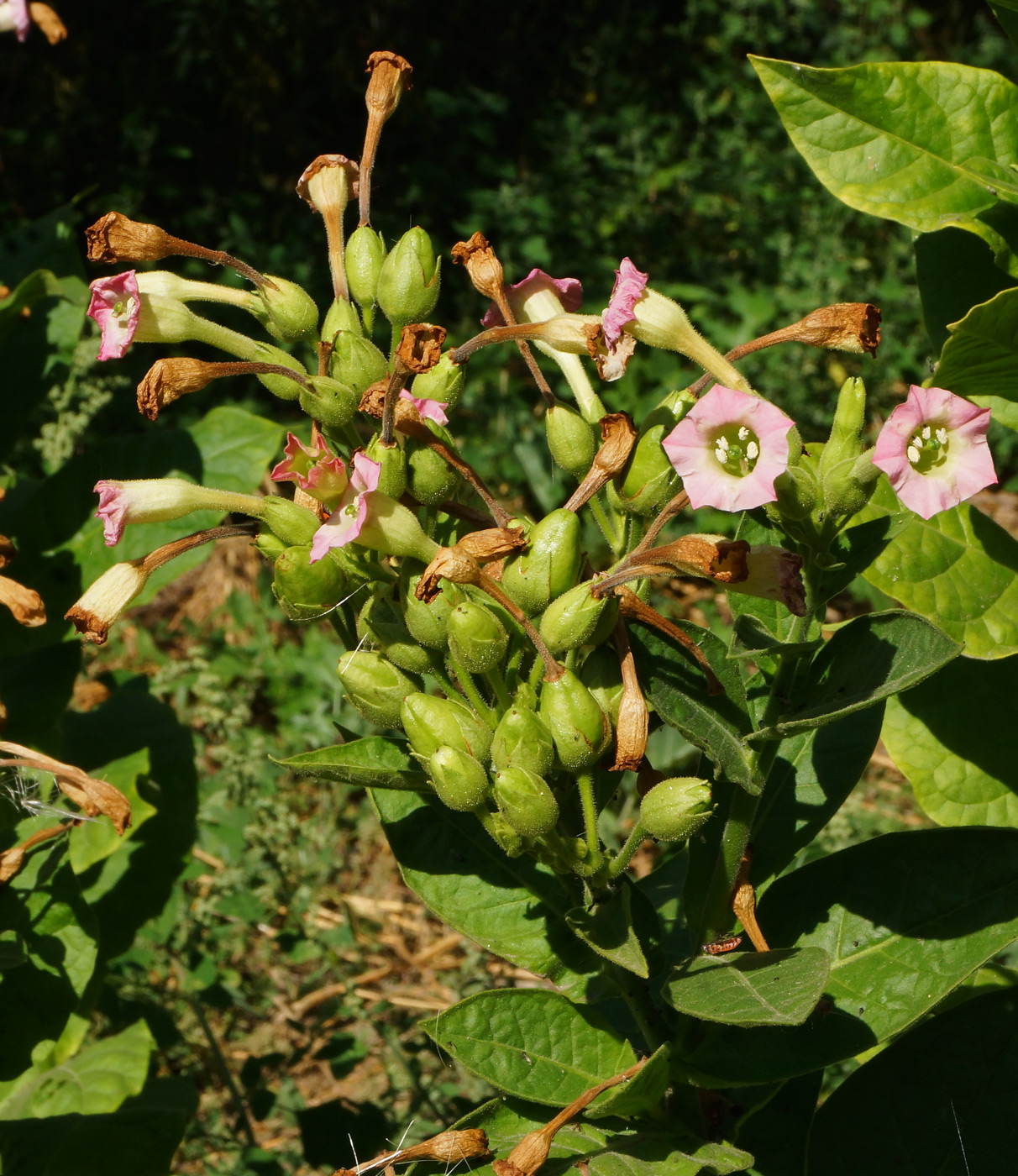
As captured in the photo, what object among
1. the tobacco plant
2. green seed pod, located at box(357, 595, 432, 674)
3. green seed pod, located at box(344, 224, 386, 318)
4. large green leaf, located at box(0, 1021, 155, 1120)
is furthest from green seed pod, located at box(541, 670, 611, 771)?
large green leaf, located at box(0, 1021, 155, 1120)

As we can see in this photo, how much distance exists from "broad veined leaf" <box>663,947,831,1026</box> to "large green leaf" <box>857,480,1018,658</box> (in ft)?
1.54

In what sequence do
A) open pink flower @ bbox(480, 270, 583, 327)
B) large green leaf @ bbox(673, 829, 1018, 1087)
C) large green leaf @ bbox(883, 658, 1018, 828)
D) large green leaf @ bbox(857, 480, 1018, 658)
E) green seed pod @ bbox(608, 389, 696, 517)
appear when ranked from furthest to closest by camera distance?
large green leaf @ bbox(883, 658, 1018, 828) < large green leaf @ bbox(857, 480, 1018, 658) < open pink flower @ bbox(480, 270, 583, 327) < large green leaf @ bbox(673, 829, 1018, 1087) < green seed pod @ bbox(608, 389, 696, 517)

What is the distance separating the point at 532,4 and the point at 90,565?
471cm

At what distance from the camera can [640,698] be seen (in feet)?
3.14

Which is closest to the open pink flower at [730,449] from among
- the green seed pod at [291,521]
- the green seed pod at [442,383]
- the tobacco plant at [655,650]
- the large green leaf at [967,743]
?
the tobacco plant at [655,650]

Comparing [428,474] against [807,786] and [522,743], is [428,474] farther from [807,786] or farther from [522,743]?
[807,786]

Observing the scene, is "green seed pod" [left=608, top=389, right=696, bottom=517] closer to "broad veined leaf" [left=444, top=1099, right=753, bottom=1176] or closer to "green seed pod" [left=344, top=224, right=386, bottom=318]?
"green seed pod" [left=344, top=224, right=386, bottom=318]

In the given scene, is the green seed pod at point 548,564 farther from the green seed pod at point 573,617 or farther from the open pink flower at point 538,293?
the open pink flower at point 538,293

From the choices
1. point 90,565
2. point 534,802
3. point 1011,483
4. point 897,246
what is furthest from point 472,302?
point 534,802

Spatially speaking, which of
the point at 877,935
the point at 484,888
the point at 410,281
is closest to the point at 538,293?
the point at 410,281

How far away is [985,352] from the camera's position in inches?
41.8

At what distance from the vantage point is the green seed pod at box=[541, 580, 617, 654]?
0.93 m

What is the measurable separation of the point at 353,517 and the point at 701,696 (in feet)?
1.09

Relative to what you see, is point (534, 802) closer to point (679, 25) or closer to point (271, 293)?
point (271, 293)
